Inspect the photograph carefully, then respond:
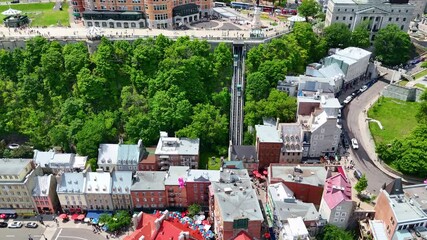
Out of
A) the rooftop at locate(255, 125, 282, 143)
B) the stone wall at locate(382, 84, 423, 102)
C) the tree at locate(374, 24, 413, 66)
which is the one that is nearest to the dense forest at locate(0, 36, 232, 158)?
the rooftop at locate(255, 125, 282, 143)

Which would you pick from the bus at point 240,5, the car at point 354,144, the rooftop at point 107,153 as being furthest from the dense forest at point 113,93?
the bus at point 240,5

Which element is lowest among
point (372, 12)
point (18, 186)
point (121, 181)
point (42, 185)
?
point (42, 185)

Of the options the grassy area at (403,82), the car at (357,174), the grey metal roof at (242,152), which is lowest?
the car at (357,174)

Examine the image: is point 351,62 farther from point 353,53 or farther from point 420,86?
point 420,86

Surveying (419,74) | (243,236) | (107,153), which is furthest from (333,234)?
(419,74)

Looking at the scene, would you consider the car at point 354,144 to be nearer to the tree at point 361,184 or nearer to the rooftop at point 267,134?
the tree at point 361,184

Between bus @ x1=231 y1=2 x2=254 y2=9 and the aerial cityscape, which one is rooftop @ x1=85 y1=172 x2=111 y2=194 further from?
bus @ x1=231 y1=2 x2=254 y2=9
